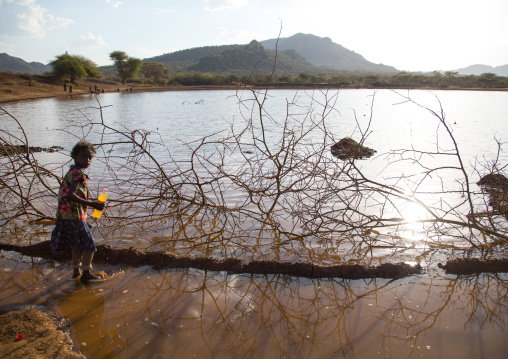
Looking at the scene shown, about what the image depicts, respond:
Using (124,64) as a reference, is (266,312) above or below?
below

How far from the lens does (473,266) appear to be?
369cm

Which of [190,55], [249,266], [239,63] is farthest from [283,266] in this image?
[190,55]

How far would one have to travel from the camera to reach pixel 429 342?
2.60 m

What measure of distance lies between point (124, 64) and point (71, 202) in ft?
270

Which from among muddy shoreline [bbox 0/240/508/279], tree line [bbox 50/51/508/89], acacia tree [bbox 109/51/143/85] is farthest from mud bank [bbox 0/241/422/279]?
acacia tree [bbox 109/51/143/85]

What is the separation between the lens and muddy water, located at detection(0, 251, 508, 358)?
2496 millimetres

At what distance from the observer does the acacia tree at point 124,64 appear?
7569 cm

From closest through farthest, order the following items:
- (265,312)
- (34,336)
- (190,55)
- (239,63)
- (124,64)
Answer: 1. (34,336)
2. (265,312)
3. (124,64)
4. (239,63)
5. (190,55)

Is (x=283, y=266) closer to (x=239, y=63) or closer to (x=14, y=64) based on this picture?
(x=239, y=63)

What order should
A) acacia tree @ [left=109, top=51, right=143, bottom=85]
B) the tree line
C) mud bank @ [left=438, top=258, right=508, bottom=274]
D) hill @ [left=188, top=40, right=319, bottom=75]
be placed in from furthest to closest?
hill @ [left=188, top=40, right=319, bottom=75]
acacia tree @ [left=109, top=51, right=143, bottom=85]
the tree line
mud bank @ [left=438, top=258, right=508, bottom=274]

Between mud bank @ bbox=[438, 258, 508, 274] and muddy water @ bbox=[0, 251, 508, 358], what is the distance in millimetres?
101

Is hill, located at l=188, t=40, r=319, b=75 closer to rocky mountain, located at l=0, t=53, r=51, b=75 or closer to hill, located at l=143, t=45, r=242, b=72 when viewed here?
hill, located at l=143, t=45, r=242, b=72

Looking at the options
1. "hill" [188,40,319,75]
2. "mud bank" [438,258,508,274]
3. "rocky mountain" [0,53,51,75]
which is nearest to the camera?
"mud bank" [438,258,508,274]

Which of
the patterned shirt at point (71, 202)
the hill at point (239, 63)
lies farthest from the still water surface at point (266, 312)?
the hill at point (239, 63)
